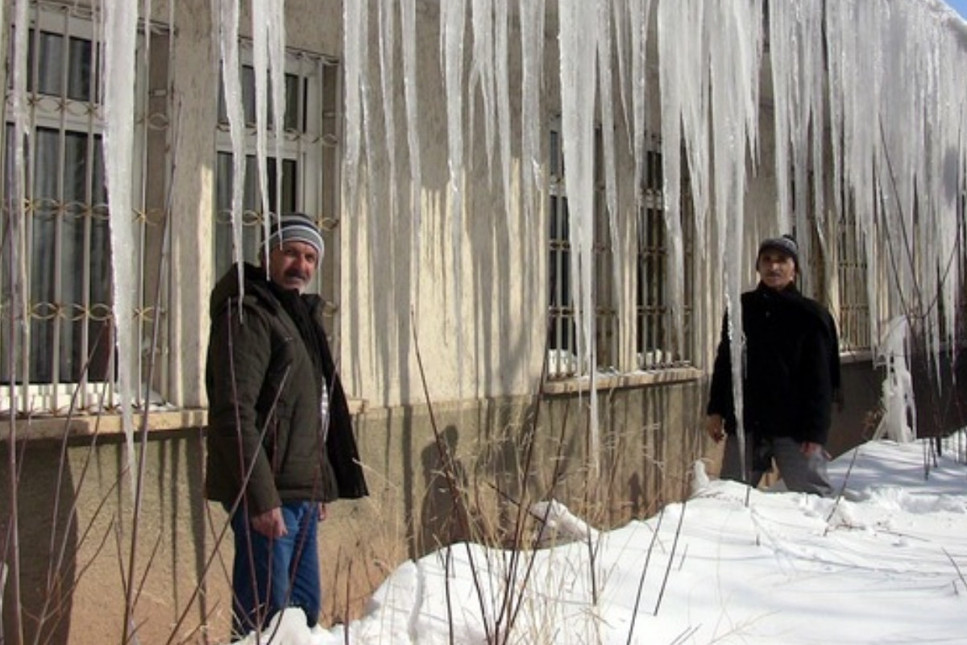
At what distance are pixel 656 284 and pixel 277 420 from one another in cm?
387

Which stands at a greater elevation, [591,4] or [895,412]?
[591,4]

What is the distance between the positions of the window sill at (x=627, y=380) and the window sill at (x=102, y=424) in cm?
193

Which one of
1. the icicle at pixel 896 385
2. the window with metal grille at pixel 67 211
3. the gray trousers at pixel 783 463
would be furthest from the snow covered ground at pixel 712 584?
the icicle at pixel 896 385

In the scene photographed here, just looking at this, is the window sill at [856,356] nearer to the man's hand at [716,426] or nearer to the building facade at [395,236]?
the building facade at [395,236]

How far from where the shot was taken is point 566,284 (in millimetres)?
5734

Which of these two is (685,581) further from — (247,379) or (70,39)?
(70,39)

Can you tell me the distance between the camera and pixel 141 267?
364 cm

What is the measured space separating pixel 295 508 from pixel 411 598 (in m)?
0.43

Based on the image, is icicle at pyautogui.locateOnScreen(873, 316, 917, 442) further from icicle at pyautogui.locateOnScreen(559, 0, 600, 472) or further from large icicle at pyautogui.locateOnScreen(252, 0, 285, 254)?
large icicle at pyautogui.locateOnScreen(252, 0, 285, 254)

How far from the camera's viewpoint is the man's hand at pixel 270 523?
2.77 metres

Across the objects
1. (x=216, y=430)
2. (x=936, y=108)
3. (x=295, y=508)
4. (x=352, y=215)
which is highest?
(x=936, y=108)

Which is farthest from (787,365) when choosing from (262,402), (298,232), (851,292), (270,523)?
(851,292)

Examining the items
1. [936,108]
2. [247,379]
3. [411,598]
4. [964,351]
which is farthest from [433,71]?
[964,351]

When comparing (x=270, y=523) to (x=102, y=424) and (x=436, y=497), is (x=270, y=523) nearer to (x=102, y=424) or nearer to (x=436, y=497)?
(x=102, y=424)
